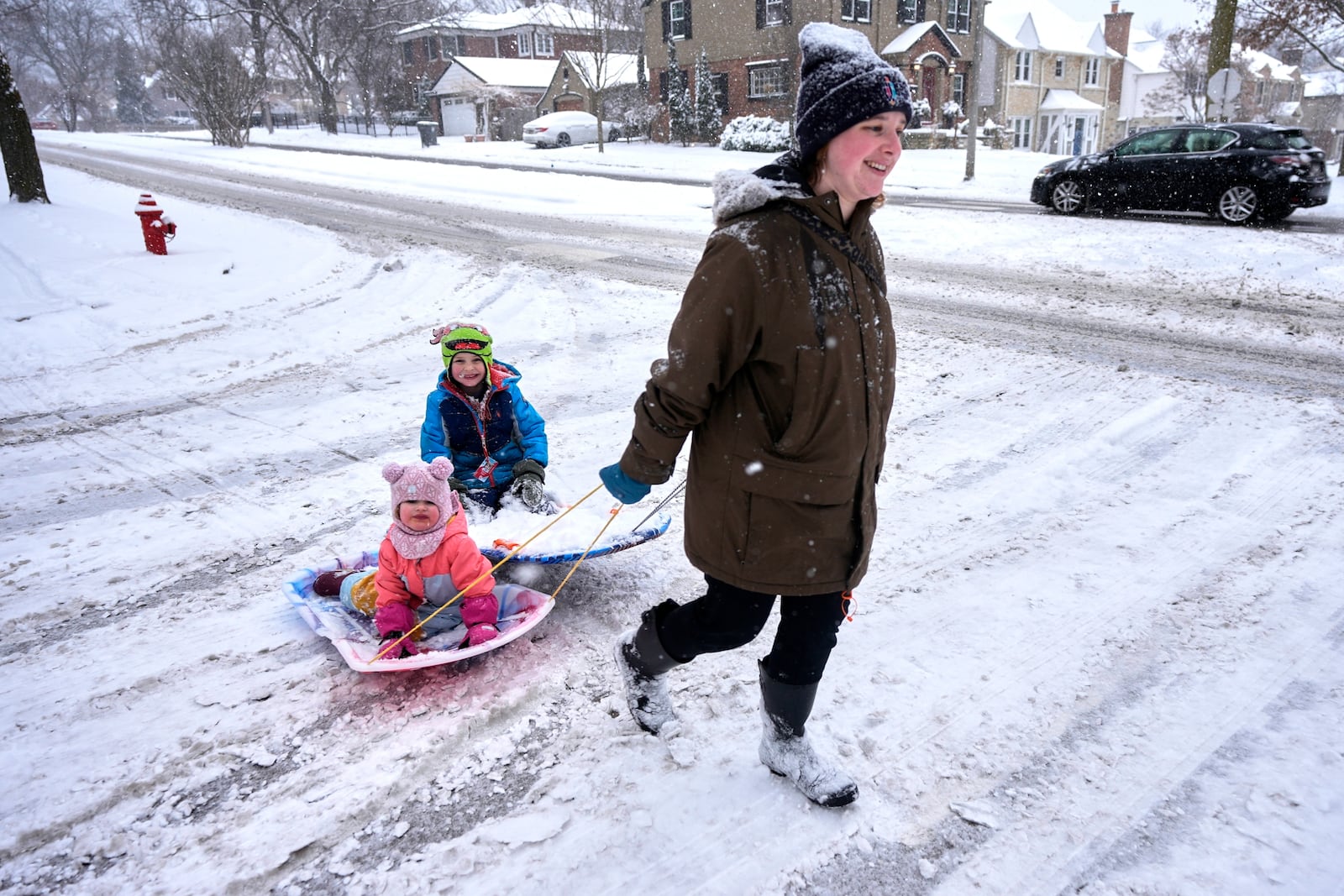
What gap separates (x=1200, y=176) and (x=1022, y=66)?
35.8 m

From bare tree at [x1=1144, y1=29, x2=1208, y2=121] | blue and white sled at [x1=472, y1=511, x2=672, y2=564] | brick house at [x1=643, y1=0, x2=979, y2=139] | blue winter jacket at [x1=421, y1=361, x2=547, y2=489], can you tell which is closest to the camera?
blue and white sled at [x1=472, y1=511, x2=672, y2=564]

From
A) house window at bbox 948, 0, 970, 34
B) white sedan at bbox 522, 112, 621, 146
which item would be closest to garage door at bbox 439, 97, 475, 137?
white sedan at bbox 522, 112, 621, 146

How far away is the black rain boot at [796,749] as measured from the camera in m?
2.38

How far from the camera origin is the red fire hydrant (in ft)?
36.7

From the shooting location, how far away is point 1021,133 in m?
44.6

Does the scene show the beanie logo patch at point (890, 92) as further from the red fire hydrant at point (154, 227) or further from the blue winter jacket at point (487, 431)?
the red fire hydrant at point (154, 227)

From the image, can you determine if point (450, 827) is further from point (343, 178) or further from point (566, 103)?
point (566, 103)

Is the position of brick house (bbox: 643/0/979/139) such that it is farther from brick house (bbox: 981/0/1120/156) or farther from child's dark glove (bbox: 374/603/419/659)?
child's dark glove (bbox: 374/603/419/659)

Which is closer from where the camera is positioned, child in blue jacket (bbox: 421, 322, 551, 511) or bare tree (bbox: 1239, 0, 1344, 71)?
child in blue jacket (bbox: 421, 322, 551, 511)

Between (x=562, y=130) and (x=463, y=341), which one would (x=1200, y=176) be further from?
(x=562, y=130)

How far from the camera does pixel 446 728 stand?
2775 millimetres

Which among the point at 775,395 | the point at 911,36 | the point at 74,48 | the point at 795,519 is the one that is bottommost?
the point at 795,519

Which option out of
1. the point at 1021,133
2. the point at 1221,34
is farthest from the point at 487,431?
the point at 1021,133

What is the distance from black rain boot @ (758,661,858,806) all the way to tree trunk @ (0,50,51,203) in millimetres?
17331
